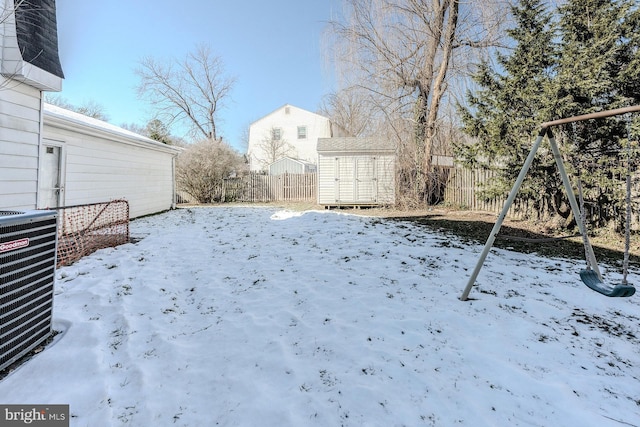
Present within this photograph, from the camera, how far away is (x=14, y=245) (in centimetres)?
180

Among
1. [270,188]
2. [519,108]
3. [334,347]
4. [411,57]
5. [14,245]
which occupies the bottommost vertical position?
[334,347]

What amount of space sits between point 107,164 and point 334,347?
821 cm

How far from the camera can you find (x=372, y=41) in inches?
413

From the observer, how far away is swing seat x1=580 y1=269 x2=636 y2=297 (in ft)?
7.52

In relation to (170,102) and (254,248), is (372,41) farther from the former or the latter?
(170,102)

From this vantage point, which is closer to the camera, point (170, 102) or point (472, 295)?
point (472, 295)

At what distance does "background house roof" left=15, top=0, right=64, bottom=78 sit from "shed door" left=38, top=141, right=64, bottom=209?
2334 mm

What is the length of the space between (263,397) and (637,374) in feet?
8.11

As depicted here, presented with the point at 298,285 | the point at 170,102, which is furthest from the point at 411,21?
the point at 170,102

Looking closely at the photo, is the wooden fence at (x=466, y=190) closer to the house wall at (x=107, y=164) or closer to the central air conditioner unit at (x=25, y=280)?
the central air conditioner unit at (x=25, y=280)

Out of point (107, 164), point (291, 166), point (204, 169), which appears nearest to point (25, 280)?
point (107, 164)

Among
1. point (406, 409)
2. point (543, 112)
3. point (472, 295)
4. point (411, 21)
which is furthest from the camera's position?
point (411, 21)

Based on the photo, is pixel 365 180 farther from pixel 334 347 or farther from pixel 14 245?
pixel 14 245

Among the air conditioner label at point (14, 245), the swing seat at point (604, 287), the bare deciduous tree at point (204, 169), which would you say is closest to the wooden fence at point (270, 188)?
the bare deciduous tree at point (204, 169)
